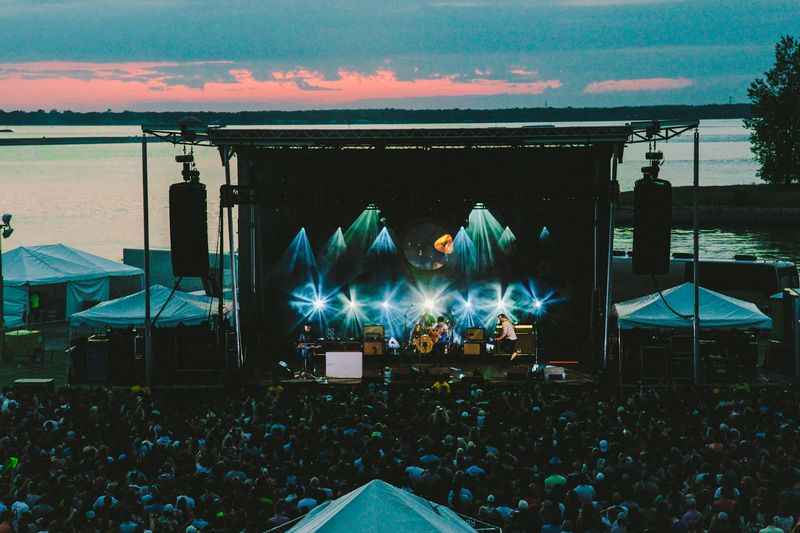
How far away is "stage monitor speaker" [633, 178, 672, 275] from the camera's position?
68.1 ft

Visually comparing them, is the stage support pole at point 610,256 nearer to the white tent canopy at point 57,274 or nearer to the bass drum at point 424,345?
the bass drum at point 424,345

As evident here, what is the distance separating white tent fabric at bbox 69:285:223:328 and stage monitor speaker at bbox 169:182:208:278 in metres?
2.04

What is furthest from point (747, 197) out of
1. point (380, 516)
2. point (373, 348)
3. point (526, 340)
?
point (380, 516)

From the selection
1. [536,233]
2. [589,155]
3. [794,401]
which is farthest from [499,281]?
[794,401]

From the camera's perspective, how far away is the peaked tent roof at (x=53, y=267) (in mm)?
29641

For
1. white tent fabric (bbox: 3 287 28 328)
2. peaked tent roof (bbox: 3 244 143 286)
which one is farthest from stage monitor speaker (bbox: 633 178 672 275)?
white tent fabric (bbox: 3 287 28 328)

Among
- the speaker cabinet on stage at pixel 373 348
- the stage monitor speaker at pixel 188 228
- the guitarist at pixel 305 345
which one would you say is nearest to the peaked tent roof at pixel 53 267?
the guitarist at pixel 305 345

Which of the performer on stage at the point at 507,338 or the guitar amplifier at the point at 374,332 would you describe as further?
the guitar amplifier at the point at 374,332

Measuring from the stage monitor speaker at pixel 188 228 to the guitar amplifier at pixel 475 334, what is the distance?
7088mm

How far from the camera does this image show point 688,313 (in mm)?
22812

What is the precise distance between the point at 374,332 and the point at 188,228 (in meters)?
6.48

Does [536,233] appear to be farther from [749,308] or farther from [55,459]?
[55,459]

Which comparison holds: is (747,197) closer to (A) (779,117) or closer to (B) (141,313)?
(A) (779,117)

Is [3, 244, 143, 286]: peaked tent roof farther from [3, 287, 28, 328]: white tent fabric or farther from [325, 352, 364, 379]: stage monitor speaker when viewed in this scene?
[325, 352, 364, 379]: stage monitor speaker
